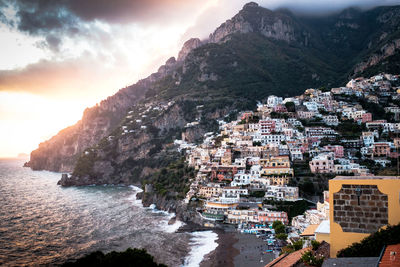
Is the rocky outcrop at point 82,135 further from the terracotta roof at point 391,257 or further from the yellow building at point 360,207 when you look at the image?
the terracotta roof at point 391,257

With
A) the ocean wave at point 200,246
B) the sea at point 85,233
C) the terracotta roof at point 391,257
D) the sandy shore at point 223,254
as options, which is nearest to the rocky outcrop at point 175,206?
the sea at point 85,233

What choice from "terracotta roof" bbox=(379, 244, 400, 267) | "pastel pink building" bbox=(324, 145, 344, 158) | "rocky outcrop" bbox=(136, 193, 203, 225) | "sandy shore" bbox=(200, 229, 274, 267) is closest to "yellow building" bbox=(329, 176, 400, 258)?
"terracotta roof" bbox=(379, 244, 400, 267)

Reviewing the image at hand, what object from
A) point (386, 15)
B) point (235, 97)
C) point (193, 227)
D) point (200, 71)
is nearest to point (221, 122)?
point (235, 97)

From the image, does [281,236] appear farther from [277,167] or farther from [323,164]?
[323,164]

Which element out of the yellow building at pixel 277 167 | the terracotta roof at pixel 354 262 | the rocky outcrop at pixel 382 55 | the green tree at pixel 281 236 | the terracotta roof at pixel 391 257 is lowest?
the green tree at pixel 281 236

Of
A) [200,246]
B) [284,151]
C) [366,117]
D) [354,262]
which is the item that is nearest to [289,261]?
[354,262]

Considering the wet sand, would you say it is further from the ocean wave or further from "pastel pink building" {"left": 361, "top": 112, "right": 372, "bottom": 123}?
"pastel pink building" {"left": 361, "top": 112, "right": 372, "bottom": 123}
